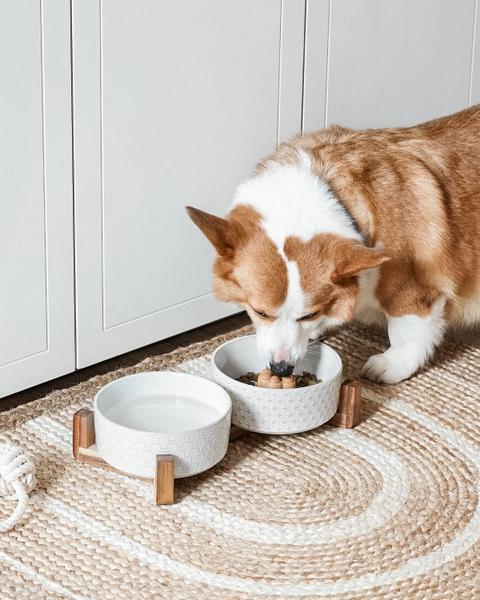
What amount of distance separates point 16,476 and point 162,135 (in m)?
0.82

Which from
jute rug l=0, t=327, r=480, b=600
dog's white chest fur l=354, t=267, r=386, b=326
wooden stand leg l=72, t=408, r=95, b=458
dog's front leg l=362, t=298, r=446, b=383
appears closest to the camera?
jute rug l=0, t=327, r=480, b=600

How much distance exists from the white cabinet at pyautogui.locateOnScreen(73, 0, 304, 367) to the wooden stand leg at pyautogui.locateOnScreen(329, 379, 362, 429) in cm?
53

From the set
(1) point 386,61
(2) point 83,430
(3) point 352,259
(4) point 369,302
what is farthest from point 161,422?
(1) point 386,61

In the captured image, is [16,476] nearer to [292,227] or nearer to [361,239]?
[292,227]

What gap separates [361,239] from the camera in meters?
1.94

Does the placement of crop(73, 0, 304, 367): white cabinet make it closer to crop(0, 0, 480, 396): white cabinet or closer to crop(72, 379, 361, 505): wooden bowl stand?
crop(0, 0, 480, 396): white cabinet

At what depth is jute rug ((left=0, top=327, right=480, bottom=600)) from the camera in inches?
60.2

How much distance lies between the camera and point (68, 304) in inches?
80.9

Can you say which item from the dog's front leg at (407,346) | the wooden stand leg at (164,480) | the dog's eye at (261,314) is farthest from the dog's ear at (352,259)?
the wooden stand leg at (164,480)

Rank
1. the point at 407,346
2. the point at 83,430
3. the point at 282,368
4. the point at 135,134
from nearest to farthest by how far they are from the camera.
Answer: the point at 83,430, the point at 282,368, the point at 135,134, the point at 407,346

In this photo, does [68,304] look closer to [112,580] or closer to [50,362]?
[50,362]

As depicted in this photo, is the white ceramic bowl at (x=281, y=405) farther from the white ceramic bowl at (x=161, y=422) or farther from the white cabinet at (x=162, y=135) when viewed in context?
the white cabinet at (x=162, y=135)

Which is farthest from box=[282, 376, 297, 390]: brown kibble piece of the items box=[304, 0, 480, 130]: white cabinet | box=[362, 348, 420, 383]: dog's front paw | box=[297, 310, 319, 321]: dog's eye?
box=[304, 0, 480, 130]: white cabinet

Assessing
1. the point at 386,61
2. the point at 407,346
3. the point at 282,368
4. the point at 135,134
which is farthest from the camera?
the point at 386,61
